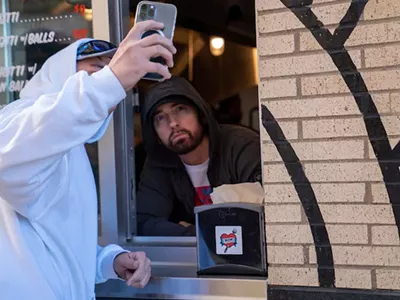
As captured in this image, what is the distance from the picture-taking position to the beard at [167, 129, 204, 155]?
12.9ft

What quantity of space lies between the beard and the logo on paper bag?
3.18 ft

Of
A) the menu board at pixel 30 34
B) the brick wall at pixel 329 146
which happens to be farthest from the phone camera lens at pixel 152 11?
the menu board at pixel 30 34

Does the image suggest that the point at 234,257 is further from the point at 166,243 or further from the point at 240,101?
the point at 240,101

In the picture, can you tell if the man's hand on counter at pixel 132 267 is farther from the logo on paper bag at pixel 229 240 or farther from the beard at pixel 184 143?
the beard at pixel 184 143

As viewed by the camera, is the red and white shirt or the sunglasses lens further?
the red and white shirt

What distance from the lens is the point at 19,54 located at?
Result: 377 centimetres

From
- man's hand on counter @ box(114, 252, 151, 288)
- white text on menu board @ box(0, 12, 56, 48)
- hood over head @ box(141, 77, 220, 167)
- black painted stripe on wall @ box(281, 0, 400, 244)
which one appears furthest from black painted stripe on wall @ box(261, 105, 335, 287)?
white text on menu board @ box(0, 12, 56, 48)

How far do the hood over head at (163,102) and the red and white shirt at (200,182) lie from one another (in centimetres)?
10

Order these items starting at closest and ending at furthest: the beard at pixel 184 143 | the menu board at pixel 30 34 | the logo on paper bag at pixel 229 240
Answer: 1. the logo on paper bag at pixel 229 240
2. the menu board at pixel 30 34
3. the beard at pixel 184 143

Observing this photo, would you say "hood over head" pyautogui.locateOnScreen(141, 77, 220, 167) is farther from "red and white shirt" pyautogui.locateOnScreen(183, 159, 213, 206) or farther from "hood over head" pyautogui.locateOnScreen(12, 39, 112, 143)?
"hood over head" pyautogui.locateOnScreen(12, 39, 112, 143)

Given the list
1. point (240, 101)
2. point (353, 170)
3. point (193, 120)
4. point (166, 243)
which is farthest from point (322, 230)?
point (240, 101)

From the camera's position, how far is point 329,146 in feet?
8.70

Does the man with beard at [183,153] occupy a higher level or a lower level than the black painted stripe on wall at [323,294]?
higher

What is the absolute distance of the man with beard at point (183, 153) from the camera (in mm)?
3838
